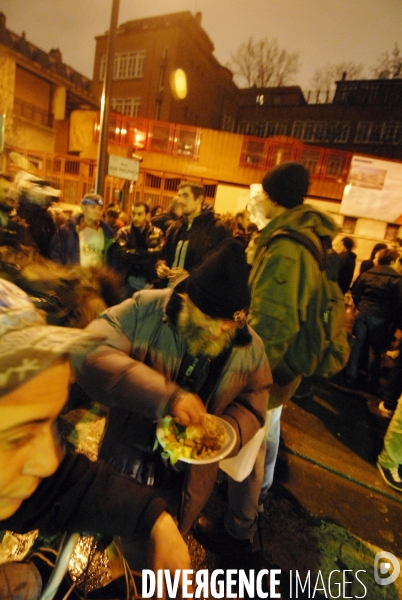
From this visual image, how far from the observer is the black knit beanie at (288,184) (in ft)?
8.07

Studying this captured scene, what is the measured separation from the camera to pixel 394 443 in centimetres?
319

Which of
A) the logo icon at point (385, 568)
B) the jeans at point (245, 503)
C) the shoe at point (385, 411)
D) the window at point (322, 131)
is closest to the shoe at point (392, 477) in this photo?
the logo icon at point (385, 568)

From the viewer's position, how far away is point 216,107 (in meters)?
32.2

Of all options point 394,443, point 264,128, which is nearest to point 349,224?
point 394,443

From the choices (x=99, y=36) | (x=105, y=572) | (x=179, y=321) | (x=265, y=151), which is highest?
(x=99, y=36)

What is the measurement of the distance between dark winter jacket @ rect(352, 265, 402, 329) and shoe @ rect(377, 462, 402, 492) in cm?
205

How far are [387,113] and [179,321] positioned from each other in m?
32.2

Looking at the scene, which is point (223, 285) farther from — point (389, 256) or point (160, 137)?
point (160, 137)

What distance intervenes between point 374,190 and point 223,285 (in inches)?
584

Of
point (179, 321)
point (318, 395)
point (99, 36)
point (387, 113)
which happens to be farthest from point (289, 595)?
point (99, 36)

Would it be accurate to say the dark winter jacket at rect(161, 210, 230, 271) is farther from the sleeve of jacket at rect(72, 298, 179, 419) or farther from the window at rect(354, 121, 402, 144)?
the window at rect(354, 121, 402, 144)

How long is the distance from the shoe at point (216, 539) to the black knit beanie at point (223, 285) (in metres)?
1.70

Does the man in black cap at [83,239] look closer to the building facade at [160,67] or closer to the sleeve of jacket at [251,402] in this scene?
the sleeve of jacket at [251,402]

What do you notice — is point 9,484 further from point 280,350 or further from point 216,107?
point 216,107
